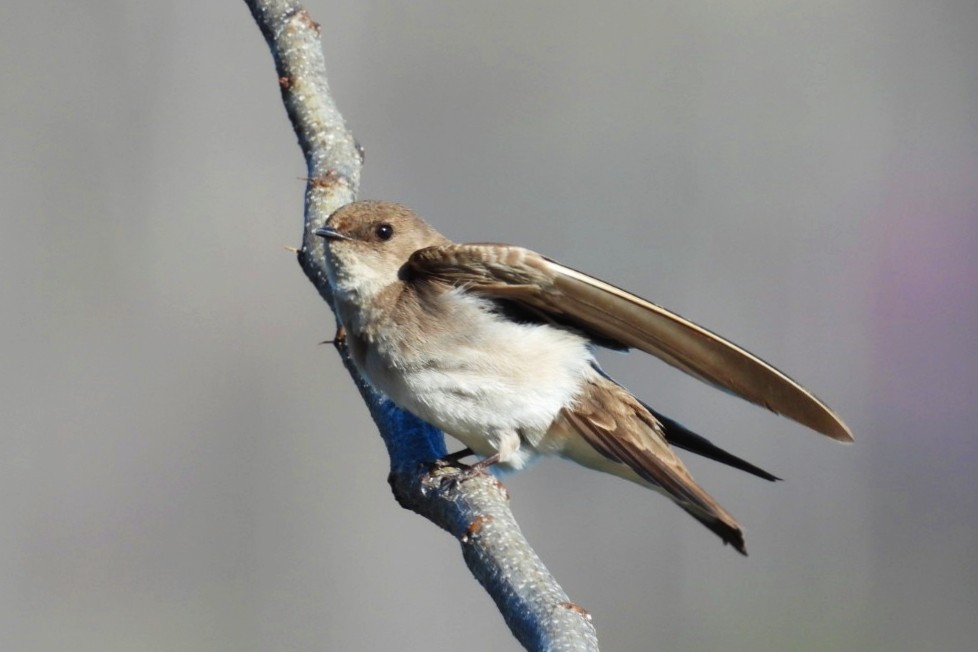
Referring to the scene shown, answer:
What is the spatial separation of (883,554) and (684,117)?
2015mm

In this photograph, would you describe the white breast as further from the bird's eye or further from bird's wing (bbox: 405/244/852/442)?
the bird's eye

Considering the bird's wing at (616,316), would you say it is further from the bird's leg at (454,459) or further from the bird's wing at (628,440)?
the bird's leg at (454,459)

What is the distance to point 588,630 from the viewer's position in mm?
1603

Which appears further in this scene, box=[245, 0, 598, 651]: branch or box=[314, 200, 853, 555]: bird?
box=[314, 200, 853, 555]: bird

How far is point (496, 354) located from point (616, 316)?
343mm

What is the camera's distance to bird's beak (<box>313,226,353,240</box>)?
258cm

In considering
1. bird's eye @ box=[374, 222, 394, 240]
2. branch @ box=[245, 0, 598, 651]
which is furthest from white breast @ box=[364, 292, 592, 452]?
bird's eye @ box=[374, 222, 394, 240]

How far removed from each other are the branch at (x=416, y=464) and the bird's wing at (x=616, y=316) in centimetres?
23

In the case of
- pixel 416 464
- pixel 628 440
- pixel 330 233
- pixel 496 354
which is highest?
pixel 330 233

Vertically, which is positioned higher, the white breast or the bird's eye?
the bird's eye

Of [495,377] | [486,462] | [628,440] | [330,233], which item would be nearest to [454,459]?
[486,462]

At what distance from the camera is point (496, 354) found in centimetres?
258

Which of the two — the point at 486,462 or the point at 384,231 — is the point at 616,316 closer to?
the point at 486,462

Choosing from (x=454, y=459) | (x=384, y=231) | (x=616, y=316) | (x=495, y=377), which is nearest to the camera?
(x=616, y=316)
